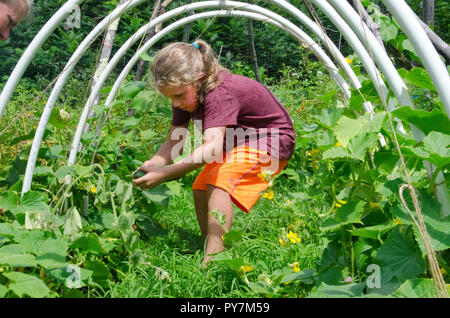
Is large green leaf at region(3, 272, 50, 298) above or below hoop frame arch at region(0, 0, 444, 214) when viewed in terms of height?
below

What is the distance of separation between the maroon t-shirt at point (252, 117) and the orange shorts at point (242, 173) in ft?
0.16

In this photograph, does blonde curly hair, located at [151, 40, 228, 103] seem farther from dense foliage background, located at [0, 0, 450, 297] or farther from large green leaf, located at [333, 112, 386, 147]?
large green leaf, located at [333, 112, 386, 147]

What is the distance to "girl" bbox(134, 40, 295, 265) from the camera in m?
1.91

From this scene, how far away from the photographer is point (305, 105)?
13.8 ft

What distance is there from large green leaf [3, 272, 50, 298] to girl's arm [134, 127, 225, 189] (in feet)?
2.25

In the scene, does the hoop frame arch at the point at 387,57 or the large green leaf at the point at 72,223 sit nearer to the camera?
the hoop frame arch at the point at 387,57

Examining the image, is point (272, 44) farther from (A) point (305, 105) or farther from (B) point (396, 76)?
(B) point (396, 76)

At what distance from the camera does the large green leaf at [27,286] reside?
4.00 ft

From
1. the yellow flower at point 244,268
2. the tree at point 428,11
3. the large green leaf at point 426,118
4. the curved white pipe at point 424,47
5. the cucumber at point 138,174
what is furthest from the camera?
the tree at point 428,11

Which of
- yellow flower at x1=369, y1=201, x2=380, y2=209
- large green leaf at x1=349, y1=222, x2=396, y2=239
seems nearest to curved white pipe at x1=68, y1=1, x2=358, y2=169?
yellow flower at x1=369, y1=201, x2=380, y2=209

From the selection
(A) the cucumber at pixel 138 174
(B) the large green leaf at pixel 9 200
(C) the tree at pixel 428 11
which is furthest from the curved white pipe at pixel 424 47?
(C) the tree at pixel 428 11


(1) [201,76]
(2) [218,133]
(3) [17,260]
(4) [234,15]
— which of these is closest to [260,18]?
(4) [234,15]

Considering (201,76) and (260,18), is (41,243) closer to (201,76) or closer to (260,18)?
(201,76)

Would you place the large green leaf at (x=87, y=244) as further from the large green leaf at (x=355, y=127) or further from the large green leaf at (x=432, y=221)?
the large green leaf at (x=432, y=221)
